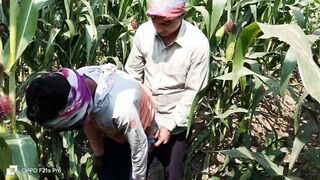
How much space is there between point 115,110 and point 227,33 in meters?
1.02

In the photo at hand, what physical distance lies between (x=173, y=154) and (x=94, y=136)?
0.38 meters

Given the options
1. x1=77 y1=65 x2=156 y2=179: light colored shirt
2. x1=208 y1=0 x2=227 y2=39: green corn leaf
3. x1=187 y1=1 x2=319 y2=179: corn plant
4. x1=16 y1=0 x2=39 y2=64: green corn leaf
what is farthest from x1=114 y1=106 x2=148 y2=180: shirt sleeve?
x1=208 y1=0 x2=227 y2=39: green corn leaf

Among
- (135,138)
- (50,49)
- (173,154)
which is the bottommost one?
(173,154)

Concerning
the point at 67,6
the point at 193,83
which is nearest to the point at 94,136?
the point at 193,83

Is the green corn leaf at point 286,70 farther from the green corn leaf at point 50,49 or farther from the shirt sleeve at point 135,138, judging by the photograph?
the green corn leaf at point 50,49

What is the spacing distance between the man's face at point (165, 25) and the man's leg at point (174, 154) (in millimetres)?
451

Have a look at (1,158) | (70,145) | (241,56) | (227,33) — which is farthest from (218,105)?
(1,158)

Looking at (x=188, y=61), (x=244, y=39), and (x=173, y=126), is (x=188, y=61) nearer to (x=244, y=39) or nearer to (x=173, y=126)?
(x=173, y=126)

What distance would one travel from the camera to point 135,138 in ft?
6.16

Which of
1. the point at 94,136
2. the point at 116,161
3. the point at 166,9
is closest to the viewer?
the point at 166,9

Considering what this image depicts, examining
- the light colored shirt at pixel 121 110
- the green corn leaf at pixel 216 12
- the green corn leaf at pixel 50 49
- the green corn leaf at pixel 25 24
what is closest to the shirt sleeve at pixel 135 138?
the light colored shirt at pixel 121 110

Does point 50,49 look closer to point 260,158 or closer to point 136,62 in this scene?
Result: point 136,62

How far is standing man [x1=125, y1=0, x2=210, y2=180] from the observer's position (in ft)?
6.90

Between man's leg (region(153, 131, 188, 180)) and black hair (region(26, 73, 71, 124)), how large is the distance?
790 millimetres
